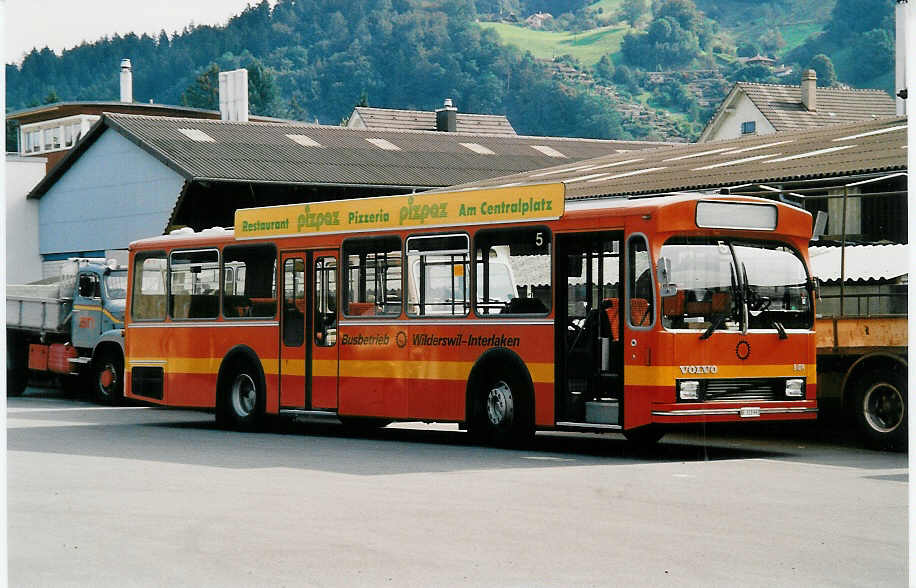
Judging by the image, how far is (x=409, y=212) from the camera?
18.3 m

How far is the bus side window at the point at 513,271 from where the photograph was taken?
16.8m

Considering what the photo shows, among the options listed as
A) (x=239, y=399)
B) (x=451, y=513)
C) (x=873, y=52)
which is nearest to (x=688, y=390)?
(x=873, y=52)

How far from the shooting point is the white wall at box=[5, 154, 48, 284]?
152 feet

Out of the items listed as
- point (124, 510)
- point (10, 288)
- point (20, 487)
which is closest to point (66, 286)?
point (10, 288)

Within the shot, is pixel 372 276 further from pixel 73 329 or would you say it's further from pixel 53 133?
pixel 53 133

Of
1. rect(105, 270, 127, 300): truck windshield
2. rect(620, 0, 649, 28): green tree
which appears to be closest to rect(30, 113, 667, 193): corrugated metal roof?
rect(105, 270, 127, 300): truck windshield

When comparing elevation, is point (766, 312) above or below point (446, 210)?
below

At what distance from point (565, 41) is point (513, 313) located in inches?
135

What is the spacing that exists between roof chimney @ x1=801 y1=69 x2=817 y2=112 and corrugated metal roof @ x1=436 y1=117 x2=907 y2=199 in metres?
0.61

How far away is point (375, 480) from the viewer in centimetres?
1372

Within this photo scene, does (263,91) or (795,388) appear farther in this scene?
(263,91)

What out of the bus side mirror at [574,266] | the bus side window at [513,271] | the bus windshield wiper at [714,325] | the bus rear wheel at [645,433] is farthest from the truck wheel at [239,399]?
the bus windshield wiper at [714,325]

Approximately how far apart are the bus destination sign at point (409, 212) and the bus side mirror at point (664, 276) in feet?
4.80

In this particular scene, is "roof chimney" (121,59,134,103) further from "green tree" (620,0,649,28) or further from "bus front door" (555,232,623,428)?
"green tree" (620,0,649,28)
